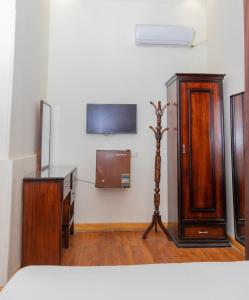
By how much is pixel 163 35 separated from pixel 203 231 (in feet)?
9.13

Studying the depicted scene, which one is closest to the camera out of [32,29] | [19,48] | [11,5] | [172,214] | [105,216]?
[11,5]

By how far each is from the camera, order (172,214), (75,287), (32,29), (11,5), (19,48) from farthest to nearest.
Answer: (172,214) < (32,29) < (19,48) < (11,5) < (75,287)

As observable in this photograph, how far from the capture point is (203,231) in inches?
120

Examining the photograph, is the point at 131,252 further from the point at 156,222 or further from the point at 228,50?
the point at 228,50

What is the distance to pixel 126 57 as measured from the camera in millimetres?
3715

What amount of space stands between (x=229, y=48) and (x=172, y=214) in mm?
2253

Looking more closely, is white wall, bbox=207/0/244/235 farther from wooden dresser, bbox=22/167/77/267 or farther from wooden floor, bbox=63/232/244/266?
wooden dresser, bbox=22/167/77/267

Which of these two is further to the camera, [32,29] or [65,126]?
[65,126]

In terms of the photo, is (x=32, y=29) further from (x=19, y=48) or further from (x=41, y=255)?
(x=41, y=255)

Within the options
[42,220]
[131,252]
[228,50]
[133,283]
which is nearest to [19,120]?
[42,220]

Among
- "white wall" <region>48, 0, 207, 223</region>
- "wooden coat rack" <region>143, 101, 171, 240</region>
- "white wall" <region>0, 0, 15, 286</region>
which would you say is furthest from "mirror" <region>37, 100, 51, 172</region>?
"wooden coat rack" <region>143, 101, 171, 240</region>

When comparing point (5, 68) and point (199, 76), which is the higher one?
Answer: point (199, 76)

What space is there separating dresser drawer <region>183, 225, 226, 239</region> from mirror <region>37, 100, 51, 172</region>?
1.93m

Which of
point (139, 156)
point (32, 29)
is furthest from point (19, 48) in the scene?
point (139, 156)
